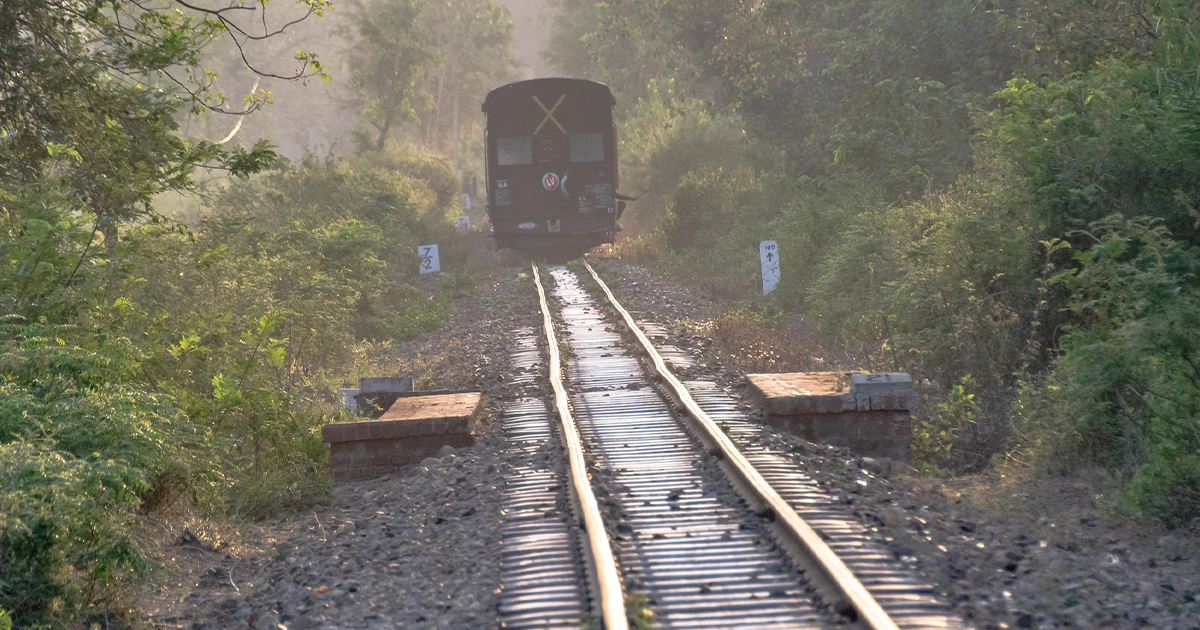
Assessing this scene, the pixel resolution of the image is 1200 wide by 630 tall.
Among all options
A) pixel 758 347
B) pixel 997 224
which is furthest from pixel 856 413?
pixel 758 347

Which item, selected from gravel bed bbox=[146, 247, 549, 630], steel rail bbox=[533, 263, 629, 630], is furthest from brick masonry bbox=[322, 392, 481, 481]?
steel rail bbox=[533, 263, 629, 630]

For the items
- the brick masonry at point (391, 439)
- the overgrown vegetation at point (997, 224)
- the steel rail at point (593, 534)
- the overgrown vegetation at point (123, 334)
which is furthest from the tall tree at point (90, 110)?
the overgrown vegetation at point (997, 224)

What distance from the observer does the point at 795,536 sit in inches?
213

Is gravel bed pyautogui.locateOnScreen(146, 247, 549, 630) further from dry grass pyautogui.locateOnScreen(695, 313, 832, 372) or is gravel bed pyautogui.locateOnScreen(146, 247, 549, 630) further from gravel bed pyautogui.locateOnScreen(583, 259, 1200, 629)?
dry grass pyautogui.locateOnScreen(695, 313, 832, 372)

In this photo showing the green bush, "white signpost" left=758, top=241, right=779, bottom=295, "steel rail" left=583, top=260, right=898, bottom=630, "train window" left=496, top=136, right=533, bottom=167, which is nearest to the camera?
"steel rail" left=583, top=260, right=898, bottom=630

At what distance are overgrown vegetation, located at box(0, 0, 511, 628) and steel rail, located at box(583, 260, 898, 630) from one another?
9.43ft

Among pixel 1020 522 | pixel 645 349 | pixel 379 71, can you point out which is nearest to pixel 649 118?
pixel 379 71

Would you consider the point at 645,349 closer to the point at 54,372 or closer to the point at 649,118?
the point at 54,372

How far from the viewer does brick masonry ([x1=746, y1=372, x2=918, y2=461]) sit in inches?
313

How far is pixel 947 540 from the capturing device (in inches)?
223

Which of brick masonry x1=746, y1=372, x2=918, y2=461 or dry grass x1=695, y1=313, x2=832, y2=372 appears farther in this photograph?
dry grass x1=695, y1=313, x2=832, y2=372

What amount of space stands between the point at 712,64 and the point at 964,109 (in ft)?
34.3

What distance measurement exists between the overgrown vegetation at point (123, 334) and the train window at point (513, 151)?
30.8 feet

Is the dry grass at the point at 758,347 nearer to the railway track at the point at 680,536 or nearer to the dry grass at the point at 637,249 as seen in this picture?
the railway track at the point at 680,536
